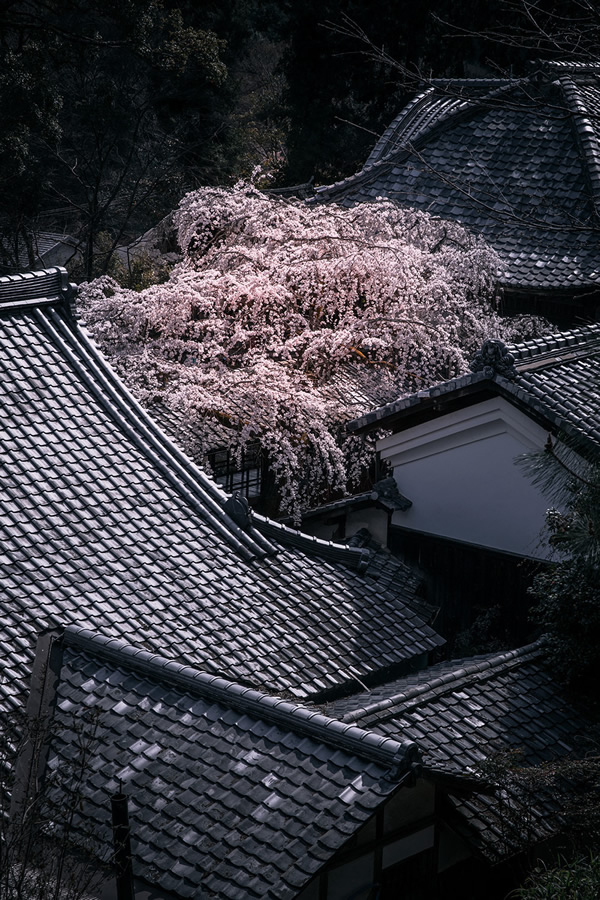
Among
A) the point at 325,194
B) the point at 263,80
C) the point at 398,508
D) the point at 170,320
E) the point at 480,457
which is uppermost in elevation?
the point at 263,80

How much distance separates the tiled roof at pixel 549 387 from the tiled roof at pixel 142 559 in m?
2.42

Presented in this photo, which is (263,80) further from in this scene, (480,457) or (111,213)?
(480,457)

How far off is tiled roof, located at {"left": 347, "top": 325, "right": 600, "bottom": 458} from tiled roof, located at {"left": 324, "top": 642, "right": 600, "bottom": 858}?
2.59 meters

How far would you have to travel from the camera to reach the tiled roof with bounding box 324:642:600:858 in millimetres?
7383

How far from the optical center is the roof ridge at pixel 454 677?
7910 millimetres

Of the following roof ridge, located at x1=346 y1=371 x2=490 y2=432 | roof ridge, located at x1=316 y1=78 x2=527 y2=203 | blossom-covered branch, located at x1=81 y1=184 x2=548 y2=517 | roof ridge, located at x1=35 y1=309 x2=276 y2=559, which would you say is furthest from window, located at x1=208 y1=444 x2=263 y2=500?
roof ridge, located at x1=316 y1=78 x2=527 y2=203

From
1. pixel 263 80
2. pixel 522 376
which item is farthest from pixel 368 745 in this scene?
pixel 263 80

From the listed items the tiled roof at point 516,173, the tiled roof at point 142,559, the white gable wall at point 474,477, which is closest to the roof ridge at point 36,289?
the tiled roof at point 142,559

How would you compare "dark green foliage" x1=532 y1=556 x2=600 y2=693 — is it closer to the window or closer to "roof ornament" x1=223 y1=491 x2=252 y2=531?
"roof ornament" x1=223 y1=491 x2=252 y2=531

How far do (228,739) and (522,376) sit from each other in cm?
628

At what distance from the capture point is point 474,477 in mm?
11977

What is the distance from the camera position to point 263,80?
→ 126ft

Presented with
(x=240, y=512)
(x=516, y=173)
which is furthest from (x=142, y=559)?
(x=516, y=173)

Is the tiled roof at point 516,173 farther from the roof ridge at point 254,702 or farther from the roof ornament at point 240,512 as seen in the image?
the roof ridge at point 254,702
